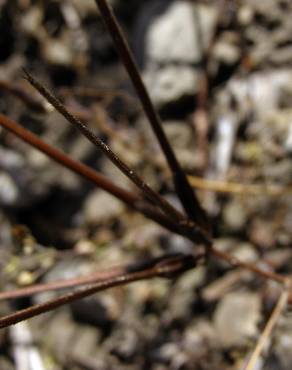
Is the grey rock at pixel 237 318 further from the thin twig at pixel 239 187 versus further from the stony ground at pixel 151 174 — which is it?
the thin twig at pixel 239 187

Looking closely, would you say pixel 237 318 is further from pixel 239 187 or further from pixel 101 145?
pixel 101 145

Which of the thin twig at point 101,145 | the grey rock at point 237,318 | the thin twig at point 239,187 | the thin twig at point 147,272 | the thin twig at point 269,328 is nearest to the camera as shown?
the thin twig at point 101,145

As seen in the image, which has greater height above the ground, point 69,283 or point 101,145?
point 101,145

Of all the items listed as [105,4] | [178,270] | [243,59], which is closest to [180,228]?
[178,270]

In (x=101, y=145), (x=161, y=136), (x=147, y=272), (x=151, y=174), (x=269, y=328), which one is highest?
(x=151, y=174)

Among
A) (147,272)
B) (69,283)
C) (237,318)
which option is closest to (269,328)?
(237,318)

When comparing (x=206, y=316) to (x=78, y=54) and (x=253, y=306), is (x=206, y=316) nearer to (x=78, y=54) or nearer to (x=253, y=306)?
(x=253, y=306)

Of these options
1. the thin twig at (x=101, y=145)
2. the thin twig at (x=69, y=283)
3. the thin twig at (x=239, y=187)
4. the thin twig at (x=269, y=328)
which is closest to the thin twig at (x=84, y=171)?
the thin twig at (x=101, y=145)
